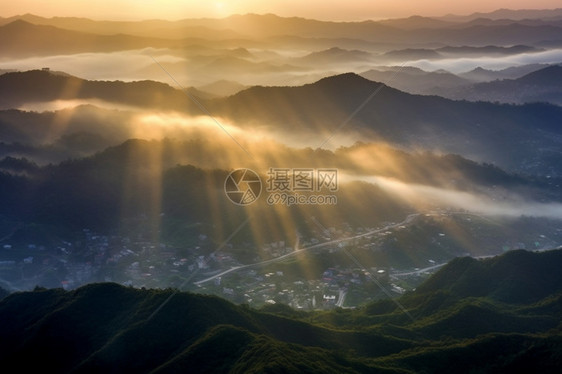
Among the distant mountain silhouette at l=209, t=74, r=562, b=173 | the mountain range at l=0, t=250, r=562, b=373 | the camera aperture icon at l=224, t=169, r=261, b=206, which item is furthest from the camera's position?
the distant mountain silhouette at l=209, t=74, r=562, b=173

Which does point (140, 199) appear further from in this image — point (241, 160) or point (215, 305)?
point (215, 305)

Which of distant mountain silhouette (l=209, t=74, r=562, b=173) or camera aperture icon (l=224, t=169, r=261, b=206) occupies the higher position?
distant mountain silhouette (l=209, t=74, r=562, b=173)

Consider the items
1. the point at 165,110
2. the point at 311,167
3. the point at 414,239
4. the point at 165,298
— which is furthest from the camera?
the point at 165,110

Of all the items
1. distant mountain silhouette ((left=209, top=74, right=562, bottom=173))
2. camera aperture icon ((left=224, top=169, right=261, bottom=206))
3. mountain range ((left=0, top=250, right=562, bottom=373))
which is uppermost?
distant mountain silhouette ((left=209, top=74, right=562, bottom=173))

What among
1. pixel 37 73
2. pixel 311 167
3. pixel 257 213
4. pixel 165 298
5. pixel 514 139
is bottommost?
pixel 165 298

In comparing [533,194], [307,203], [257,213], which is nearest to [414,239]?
[307,203]

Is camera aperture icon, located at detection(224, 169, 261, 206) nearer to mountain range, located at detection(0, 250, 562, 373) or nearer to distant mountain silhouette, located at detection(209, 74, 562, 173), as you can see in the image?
mountain range, located at detection(0, 250, 562, 373)

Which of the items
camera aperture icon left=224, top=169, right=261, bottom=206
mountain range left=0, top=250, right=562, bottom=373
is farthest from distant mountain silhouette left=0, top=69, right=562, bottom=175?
mountain range left=0, top=250, right=562, bottom=373

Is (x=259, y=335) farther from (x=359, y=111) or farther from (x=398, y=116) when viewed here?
(x=398, y=116)

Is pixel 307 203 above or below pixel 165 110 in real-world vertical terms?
below
